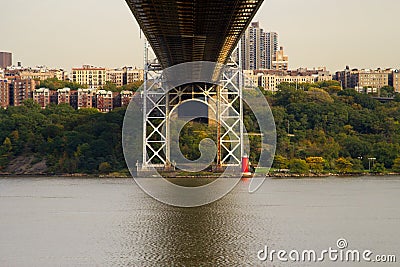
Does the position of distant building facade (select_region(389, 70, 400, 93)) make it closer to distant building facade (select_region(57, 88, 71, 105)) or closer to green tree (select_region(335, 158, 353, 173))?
distant building facade (select_region(57, 88, 71, 105))

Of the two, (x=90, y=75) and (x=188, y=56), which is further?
(x=90, y=75)

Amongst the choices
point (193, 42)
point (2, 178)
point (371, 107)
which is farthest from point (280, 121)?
Answer: point (193, 42)

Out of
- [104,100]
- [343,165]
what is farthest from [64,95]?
[343,165]

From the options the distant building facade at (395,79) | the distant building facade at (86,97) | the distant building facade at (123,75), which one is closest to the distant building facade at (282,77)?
the distant building facade at (395,79)

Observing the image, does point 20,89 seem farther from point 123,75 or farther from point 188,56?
point 188,56

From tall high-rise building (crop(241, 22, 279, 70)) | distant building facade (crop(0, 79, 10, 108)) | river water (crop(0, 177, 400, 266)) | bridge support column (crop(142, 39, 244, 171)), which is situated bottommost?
river water (crop(0, 177, 400, 266))

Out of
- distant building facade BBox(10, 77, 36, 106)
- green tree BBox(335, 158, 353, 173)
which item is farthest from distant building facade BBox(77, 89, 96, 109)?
green tree BBox(335, 158, 353, 173)
